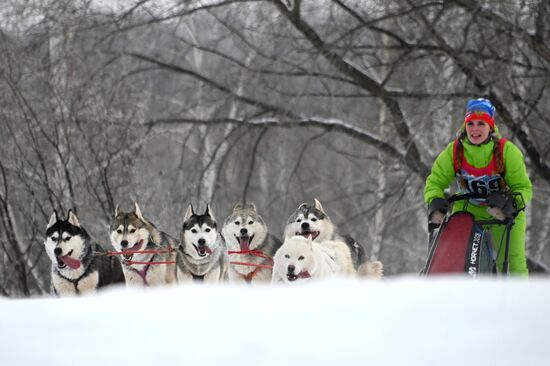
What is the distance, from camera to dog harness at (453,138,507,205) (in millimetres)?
6066

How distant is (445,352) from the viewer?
9.50 feet

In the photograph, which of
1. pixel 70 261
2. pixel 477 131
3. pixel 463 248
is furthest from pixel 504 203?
pixel 70 261

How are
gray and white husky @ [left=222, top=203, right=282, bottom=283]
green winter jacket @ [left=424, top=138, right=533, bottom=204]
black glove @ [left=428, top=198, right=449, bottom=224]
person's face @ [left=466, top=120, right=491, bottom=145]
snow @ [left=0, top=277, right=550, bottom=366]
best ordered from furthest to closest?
gray and white husky @ [left=222, top=203, right=282, bottom=283]
person's face @ [left=466, top=120, right=491, bottom=145]
green winter jacket @ [left=424, top=138, right=533, bottom=204]
black glove @ [left=428, top=198, right=449, bottom=224]
snow @ [left=0, top=277, right=550, bottom=366]

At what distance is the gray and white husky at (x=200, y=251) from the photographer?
664cm

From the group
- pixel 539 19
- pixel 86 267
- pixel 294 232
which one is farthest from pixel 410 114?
pixel 86 267

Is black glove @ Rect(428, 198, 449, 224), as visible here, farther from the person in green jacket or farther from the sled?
the sled

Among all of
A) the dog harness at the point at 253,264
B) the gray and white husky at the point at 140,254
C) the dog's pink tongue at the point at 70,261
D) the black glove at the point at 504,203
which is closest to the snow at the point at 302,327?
the black glove at the point at 504,203

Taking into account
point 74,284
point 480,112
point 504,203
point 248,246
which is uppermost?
point 480,112

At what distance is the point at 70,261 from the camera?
20.9 feet

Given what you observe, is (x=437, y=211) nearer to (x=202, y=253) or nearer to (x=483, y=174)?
(x=483, y=174)

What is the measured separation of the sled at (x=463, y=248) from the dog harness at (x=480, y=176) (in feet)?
1.40

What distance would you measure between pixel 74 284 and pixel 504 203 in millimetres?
2689

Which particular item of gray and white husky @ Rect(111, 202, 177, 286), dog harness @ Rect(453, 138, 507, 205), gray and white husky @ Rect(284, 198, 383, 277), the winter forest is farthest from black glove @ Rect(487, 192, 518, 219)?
the winter forest

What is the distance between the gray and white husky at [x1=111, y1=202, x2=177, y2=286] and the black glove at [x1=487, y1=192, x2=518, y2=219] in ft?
7.24
